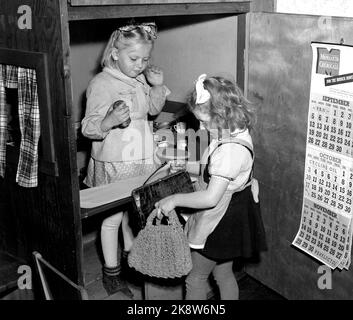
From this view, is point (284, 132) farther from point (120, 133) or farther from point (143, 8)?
point (143, 8)

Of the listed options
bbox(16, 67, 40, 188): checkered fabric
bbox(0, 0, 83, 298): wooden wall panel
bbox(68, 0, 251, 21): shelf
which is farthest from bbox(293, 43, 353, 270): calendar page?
bbox(16, 67, 40, 188): checkered fabric

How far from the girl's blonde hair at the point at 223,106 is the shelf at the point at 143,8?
1.16 ft

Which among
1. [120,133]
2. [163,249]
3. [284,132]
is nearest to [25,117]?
[120,133]

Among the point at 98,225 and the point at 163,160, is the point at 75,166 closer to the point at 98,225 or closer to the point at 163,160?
the point at 163,160

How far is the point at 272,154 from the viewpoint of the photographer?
254cm

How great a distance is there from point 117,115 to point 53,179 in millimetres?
437

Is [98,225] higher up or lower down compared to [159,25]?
lower down

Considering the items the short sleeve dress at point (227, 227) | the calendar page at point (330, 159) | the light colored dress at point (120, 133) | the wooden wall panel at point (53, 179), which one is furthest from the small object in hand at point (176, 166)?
the wooden wall panel at point (53, 179)

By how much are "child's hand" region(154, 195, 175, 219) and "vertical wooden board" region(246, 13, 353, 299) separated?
0.72 metres

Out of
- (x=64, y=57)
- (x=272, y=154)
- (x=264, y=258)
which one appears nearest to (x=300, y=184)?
(x=272, y=154)

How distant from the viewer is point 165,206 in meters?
2.08

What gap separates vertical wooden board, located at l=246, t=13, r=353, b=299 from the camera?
228 centimetres

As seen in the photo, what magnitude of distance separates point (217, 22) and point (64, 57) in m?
1.23

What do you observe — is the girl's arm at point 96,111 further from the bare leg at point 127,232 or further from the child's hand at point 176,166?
the bare leg at point 127,232
